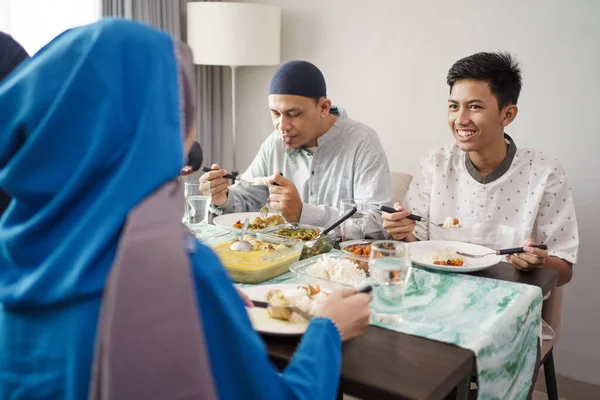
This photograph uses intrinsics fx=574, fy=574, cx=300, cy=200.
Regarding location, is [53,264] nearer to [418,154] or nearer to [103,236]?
[103,236]

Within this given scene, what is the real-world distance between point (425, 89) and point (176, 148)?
8.30 ft

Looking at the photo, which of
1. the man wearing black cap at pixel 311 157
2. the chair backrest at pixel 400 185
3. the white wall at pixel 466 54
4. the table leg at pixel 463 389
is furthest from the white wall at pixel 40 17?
the table leg at pixel 463 389

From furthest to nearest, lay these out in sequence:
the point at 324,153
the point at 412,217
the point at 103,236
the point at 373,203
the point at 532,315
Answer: the point at 324,153
the point at 373,203
the point at 412,217
the point at 532,315
the point at 103,236

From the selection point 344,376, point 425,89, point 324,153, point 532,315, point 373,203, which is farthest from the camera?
point 425,89

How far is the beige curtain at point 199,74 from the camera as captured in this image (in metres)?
3.35

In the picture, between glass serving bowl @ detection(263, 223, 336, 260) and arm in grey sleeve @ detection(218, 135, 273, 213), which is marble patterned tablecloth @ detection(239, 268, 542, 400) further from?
arm in grey sleeve @ detection(218, 135, 273, 213)

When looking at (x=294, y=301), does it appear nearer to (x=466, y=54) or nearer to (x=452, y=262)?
(x=452, y=262)

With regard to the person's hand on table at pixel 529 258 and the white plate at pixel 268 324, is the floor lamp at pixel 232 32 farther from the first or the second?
the white plate at pixel 268 324

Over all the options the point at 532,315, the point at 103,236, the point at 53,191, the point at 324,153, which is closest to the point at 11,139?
the point at 53,191

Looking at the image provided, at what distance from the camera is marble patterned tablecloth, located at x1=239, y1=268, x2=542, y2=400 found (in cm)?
121

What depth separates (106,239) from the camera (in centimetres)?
74

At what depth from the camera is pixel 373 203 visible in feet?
7.54

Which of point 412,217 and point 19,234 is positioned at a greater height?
point 19,234

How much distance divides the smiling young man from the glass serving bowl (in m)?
0.37
